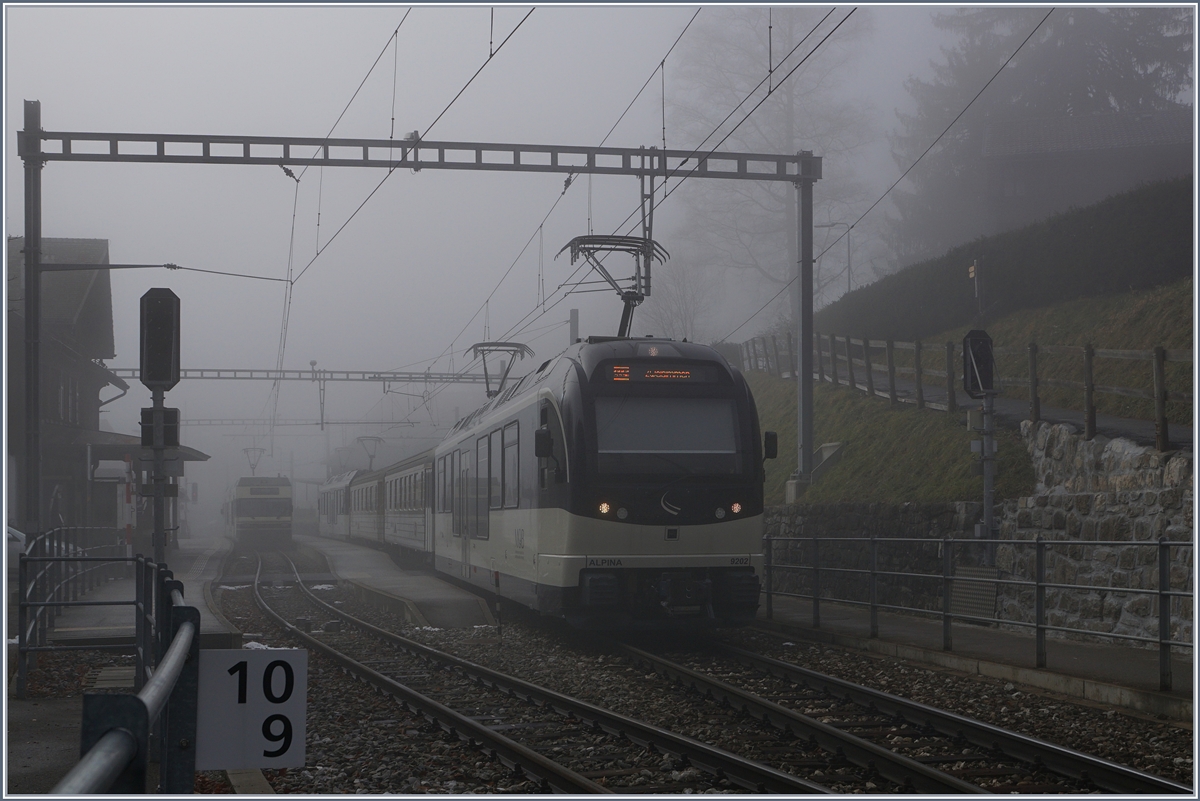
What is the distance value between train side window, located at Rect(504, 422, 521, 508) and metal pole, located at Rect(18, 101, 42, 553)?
24.4 ft

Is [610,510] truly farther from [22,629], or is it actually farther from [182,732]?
[182,732]

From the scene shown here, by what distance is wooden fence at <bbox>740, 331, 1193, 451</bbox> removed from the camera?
A: 13734mm

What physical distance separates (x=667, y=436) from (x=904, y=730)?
5339mm

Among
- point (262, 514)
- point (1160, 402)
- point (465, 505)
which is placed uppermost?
point (1160, 402)

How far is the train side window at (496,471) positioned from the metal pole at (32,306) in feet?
22.5

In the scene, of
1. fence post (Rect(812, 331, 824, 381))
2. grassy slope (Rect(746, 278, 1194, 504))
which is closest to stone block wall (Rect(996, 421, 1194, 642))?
grassy slope (Rect(746, 278, 1194, 504))

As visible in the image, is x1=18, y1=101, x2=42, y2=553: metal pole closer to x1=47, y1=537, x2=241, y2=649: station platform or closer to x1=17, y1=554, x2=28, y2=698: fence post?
x1=47, y1=537, x2=241, y2=649: station platform

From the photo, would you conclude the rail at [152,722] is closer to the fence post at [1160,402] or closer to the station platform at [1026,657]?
the station platform at [1026,657]

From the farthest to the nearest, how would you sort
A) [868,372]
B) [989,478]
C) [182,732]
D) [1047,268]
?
[1047,268]
[868,372]
[989,478]
[182,732]

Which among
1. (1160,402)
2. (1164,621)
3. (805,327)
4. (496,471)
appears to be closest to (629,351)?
(496,471)

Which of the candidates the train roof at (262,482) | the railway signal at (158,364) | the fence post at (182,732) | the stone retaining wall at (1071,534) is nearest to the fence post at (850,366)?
the stone retaining wall at (1071,534)

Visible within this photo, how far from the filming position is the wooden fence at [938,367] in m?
13.7

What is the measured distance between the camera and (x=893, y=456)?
21266mm

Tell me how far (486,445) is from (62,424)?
20804mm
